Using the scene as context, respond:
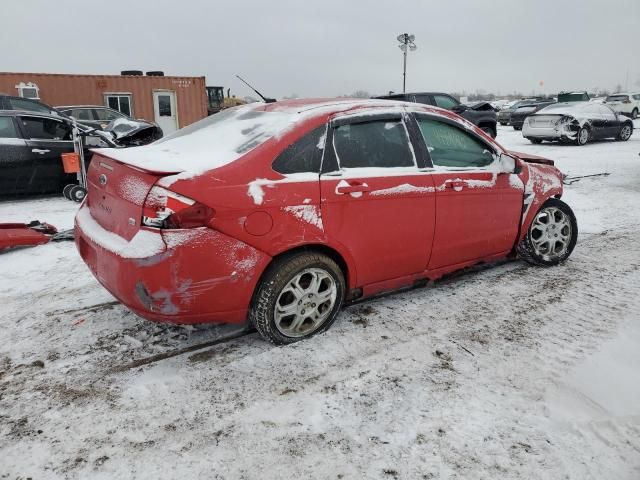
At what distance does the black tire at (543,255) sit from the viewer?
14.2 feet

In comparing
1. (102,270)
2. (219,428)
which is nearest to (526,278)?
(219,428)

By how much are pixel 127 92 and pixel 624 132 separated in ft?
60.2

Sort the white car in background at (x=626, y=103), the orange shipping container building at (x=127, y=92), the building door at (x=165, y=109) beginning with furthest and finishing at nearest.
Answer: the white car in background at (x=626, y=103) → the building door at (x=165, y=109) → the orange shipping container building at (x=127, y=92)

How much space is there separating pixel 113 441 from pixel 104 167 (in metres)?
1.69

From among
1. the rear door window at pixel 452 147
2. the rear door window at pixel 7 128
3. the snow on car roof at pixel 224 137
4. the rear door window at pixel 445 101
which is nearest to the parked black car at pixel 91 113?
the rear door window at pixel 7 128

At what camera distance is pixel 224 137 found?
317 centimetres

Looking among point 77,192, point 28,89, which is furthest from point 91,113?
point 77,192

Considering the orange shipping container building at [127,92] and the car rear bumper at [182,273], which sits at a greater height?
the orange shipping container building at [127,92]

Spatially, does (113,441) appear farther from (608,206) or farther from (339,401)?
(608,206)

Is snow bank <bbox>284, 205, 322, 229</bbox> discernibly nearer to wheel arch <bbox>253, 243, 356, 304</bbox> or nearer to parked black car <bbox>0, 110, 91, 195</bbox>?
wheel arch <bbox>253, 243, 356, 304</bbox>

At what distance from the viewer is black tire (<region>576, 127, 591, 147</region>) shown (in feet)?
46.0

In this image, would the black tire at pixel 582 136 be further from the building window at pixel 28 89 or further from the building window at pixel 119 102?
the building window at pixel 28 89

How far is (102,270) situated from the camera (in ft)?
9.37

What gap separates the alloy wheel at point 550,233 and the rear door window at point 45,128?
293 inches
